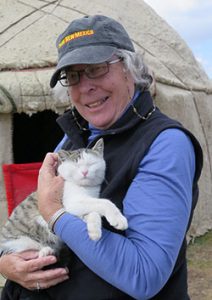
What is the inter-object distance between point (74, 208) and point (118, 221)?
0.67 ft

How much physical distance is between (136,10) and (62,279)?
11.3 feet

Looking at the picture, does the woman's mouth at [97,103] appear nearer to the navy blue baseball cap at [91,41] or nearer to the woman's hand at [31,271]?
the navy blue baseball cap at [91,41]

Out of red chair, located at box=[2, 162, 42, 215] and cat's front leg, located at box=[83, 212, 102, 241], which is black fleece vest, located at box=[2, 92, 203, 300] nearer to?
cat's front leg, located at box=[83, 212, 102, 241]

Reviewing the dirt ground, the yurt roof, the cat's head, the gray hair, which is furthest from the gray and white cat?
the dirt ground

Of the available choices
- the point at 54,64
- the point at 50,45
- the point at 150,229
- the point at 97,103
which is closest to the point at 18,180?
the point at 54,64

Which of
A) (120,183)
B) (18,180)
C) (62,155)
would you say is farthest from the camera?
(18,180)

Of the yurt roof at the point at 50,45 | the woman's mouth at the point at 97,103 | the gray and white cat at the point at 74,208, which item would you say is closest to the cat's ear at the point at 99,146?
the gray and white cat at the point at 74,208

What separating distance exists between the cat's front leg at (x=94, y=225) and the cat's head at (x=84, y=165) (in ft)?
0.51

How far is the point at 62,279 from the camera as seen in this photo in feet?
4.53

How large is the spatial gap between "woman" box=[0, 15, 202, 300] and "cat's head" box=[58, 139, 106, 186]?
26 mm

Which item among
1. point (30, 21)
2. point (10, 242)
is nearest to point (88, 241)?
point (10, 242)

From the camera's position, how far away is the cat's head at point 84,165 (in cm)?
141

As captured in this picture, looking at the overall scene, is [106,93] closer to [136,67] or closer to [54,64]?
[136,67]

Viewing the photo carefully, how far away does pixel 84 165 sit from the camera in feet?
4.77
